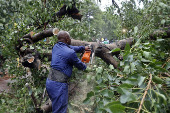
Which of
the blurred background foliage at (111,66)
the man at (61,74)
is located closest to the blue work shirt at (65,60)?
the man at (61,74)

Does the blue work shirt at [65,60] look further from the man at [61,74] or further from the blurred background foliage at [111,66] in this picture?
the blurred background foliage at [111,66]

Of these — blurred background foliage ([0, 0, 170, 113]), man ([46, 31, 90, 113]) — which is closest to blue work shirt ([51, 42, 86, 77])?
man ([46, 31, 90, 113])

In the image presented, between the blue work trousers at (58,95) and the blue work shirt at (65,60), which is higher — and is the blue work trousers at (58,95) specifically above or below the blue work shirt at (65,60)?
below

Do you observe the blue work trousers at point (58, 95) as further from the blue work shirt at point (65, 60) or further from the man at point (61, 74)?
the blue work shirt at point (65, 60)

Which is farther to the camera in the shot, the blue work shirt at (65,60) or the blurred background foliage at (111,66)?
the blue work shirt at (65,60)

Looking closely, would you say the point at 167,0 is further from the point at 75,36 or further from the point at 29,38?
the point at 29,38

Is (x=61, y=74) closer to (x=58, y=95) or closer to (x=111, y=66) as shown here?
(x=58, y=95)

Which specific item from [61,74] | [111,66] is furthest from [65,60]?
[111,66]

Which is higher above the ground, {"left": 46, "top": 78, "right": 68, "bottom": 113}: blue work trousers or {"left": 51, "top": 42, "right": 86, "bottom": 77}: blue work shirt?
{"left": 51, "top": 42, "right": 86, "bottom": 77}: blue work shirt

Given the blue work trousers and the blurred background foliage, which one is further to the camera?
the blue work trousers

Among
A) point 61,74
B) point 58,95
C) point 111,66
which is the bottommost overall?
point 58,95

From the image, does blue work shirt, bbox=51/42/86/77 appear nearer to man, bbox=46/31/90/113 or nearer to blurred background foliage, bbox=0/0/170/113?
man, bbox=46/31/90/113

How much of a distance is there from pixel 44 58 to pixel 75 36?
110 cm

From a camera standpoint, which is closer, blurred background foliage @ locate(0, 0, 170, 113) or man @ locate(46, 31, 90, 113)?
blurred background foliage @ locate(0, 0, 170, 113)
